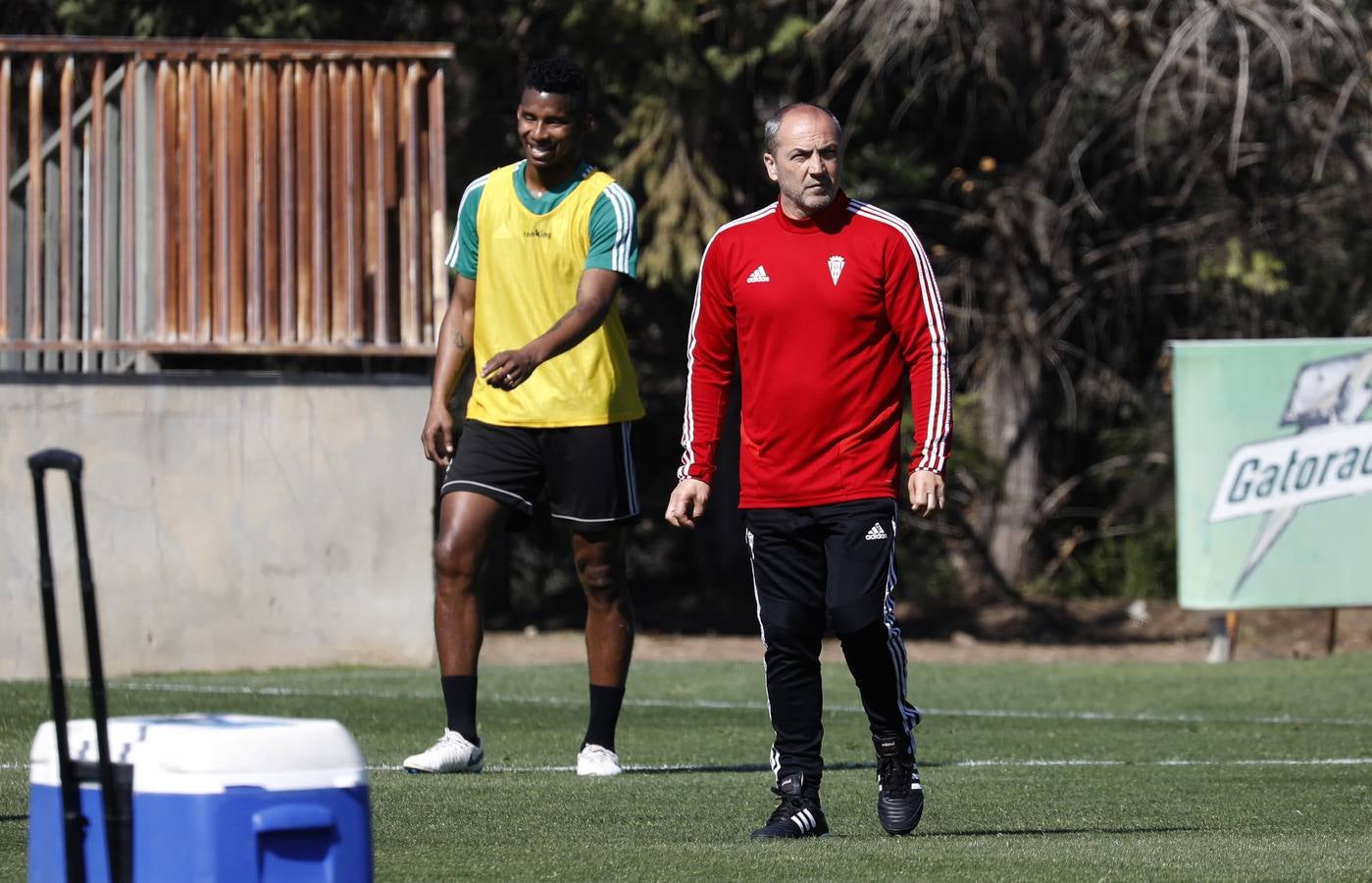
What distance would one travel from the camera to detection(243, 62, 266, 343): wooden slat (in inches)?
529

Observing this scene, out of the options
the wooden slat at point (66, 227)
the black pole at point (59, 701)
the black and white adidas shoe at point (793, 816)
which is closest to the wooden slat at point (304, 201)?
the wooden slat at point (66, 227)

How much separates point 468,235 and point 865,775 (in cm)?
236

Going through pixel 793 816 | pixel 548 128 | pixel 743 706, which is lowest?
pixel 743 706

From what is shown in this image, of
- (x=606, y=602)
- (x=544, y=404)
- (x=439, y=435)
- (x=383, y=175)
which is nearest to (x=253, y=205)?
(x=383, y=175)

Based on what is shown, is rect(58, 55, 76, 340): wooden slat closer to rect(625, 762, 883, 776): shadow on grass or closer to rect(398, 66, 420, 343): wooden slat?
rect(398, 66, 420, 343): wooden slat

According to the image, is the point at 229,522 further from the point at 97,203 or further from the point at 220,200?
the point at 97,203

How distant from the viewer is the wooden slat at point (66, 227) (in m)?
13.1

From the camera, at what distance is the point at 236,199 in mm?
13500

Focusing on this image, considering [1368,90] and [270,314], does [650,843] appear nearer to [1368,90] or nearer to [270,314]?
[270,314]

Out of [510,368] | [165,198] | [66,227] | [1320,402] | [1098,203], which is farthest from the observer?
[1098,203]

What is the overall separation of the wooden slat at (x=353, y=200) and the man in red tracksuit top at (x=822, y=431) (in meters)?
7.82

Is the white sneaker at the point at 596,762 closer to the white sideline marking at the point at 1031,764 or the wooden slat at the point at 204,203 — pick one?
the white sideline marking at the point at 1031,764

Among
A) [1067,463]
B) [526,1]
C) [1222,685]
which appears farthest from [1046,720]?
[1067,463]

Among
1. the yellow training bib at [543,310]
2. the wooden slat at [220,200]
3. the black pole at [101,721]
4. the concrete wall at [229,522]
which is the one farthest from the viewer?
the wooden slat at [220,200]
